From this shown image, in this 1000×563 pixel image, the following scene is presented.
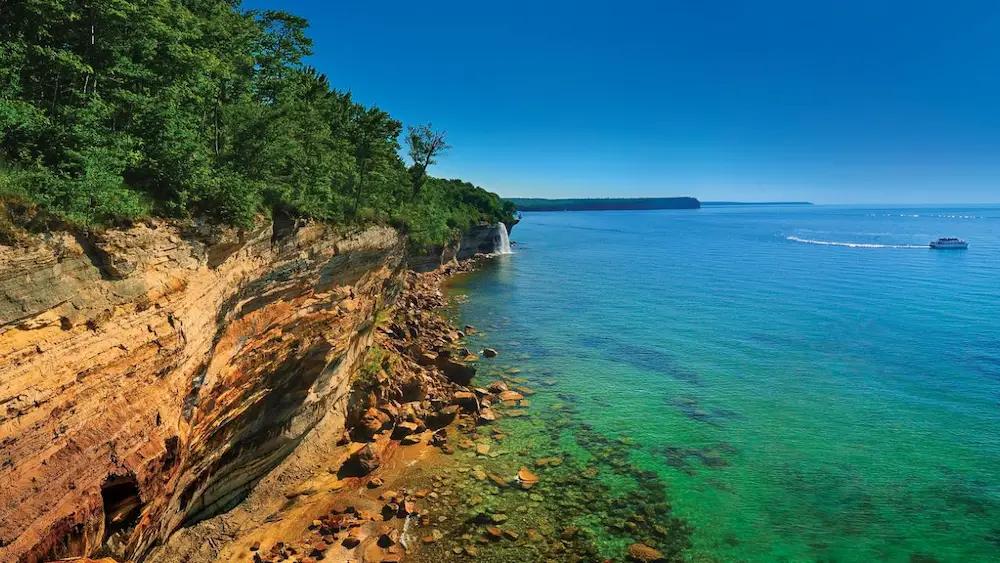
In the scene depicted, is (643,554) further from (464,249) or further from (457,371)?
(464,249)

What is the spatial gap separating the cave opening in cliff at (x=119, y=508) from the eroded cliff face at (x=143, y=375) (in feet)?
0.11

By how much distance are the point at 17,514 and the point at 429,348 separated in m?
26.0

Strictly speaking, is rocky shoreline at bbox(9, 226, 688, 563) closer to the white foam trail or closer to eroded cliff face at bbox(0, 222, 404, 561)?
eroded cliff face at bbox(0, 222, 404, 561)

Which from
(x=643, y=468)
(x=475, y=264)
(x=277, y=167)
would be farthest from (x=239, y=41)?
(x=475, y=264)

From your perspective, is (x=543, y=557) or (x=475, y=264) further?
(x=475, y=264)

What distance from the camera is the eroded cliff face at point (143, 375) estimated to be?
32.1 feet

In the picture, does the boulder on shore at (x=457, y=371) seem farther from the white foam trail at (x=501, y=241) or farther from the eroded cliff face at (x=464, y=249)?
the white foam trail at (x=501, y=241)

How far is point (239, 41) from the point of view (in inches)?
724

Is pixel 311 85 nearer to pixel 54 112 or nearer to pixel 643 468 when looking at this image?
pixel 54 112

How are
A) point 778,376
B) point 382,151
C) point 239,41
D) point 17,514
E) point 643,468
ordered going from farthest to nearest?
point 778,376 → point 382,151 → point 643,468 → point 239,41 → point 17,514

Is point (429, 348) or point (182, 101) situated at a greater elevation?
point (182, 101)

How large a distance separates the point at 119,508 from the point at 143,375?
3475mm

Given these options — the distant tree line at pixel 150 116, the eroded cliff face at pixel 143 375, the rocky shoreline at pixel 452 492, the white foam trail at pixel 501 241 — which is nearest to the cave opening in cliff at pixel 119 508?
the eroded cliff face at pixel 143 375

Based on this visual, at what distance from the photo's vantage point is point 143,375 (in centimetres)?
1208
